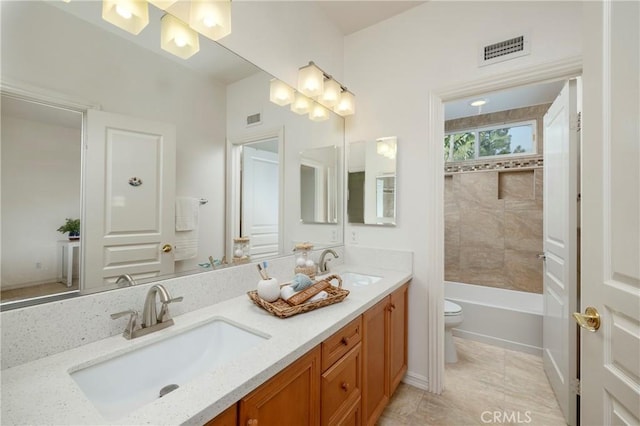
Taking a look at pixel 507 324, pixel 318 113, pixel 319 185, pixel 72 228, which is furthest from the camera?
pixel 507 324

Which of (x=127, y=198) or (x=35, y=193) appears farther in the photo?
(x=127, y=198)

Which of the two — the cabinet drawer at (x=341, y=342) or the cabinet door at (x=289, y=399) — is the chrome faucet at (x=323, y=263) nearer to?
the cabinet drawer at (x=341, y=342)

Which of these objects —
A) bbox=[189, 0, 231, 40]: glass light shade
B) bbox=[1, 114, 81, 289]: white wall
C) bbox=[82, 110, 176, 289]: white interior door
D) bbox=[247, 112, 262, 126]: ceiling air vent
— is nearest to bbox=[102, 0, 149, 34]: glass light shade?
bbox=[189, 0, 231, 40]: glass light shade

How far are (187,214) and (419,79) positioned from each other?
71.4 inches

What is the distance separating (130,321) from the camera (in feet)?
3.05

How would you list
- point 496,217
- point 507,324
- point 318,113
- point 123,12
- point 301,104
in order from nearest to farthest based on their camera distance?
point 123,12, point 301,104, point 318,113, point 507,324, point 496,217

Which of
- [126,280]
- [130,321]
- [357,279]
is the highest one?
[126,280]

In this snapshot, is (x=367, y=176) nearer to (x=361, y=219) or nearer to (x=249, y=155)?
(x=361, y=219)

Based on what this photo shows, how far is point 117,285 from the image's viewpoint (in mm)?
991

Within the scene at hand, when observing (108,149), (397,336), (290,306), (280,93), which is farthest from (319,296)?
(280,93)

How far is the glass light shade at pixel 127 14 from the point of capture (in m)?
0.98

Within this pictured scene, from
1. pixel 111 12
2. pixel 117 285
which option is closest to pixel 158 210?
pixel 117 285

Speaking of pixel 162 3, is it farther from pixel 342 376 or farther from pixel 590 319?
pixel 590 319

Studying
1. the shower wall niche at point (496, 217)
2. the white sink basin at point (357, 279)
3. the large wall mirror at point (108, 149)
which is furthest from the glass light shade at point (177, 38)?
the shower wall niche at point (496, 217)
